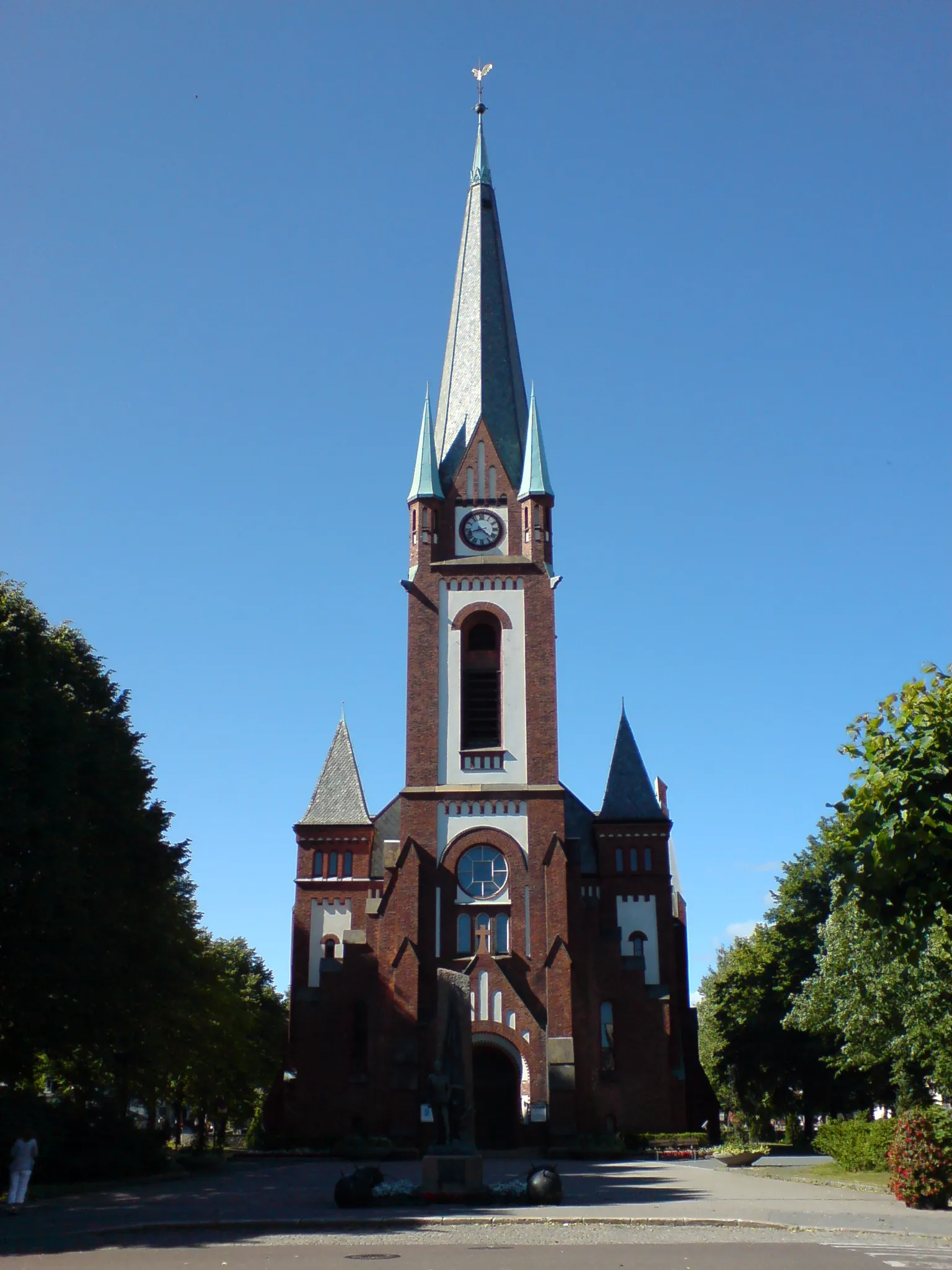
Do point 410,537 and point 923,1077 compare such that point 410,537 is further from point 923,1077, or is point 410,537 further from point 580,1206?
point 580,1206

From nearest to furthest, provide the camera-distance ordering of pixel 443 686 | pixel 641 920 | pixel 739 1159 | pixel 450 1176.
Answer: pixel 450 1176 < pixel 739 1159 < pixel 443 686 < pixel 641 920

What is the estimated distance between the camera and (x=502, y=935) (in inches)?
1703

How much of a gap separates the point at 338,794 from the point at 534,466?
52.0 feet

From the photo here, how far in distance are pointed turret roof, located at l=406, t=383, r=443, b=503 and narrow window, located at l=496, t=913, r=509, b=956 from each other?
1676cm

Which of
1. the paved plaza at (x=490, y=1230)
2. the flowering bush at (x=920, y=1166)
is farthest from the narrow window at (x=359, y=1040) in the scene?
the flowering bush at (x=920, y=1166)

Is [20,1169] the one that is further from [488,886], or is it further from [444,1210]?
[488,886]

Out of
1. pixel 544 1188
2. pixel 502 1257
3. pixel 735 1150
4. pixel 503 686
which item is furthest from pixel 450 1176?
pixel 503 686

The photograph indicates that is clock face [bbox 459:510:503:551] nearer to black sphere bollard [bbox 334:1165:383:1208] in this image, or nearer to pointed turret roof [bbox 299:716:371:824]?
pointed turret roof [bbox 299:716:371:824]

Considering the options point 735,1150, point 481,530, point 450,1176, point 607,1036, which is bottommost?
point 735,1150

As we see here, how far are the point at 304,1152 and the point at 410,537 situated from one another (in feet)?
75.9

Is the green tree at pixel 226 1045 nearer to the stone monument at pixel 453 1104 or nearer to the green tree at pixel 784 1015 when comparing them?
the stone monument at pixel 453 1104

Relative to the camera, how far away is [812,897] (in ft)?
175

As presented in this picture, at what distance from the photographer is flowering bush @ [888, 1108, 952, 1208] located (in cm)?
2288

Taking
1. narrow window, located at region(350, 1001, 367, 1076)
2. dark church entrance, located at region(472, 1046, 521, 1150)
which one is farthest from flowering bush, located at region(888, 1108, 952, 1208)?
narrow window, located at region(350, 1001, 367, 1076)
